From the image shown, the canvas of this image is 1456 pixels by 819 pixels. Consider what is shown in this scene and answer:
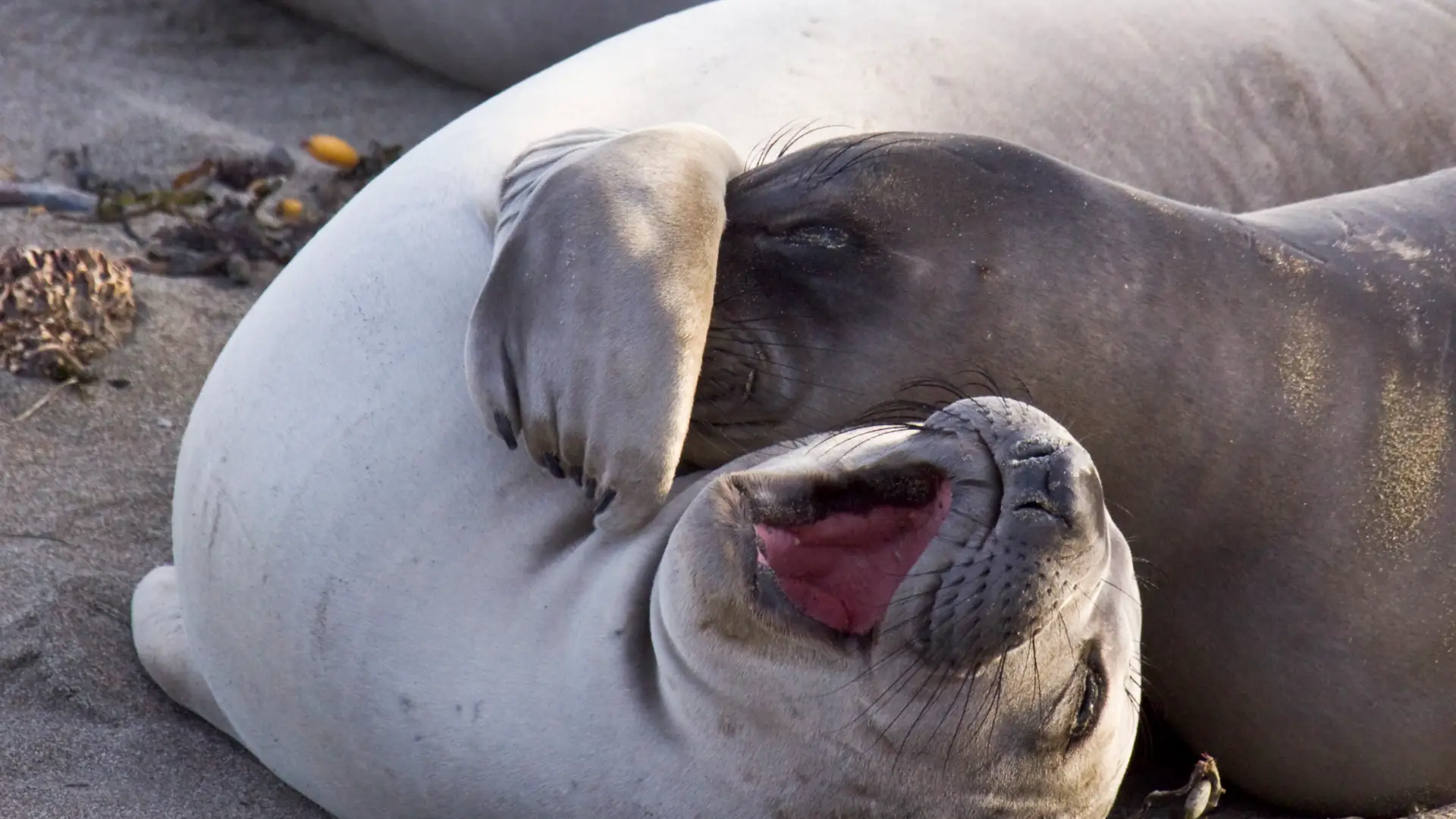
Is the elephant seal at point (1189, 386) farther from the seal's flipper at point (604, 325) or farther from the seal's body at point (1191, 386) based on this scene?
the seal's flipper at point (604, 325)

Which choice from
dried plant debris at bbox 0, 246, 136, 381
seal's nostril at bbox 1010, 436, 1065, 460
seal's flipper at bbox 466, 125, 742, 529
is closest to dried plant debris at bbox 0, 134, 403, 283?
dried plant debris at bbox 0, 246, 136, 381

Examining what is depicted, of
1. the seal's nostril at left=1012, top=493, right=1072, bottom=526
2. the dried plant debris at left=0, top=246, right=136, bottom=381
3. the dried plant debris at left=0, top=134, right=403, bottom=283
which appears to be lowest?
the dried plant debris at left=0, top=134, right=403, bottom=283

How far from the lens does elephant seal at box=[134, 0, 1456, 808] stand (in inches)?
101

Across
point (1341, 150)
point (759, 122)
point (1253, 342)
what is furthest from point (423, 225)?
point (1341, 150)

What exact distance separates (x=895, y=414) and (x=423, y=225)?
892 mm

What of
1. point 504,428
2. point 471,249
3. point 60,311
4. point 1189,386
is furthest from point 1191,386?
point 60,311

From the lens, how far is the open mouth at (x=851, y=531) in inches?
86.0

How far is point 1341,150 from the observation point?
3.95m

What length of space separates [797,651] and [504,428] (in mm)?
642

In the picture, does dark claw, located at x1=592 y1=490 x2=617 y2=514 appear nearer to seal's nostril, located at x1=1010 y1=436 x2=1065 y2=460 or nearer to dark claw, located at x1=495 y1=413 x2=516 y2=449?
dark claw, located at x1=495 y1=413 x2=516 y2=449

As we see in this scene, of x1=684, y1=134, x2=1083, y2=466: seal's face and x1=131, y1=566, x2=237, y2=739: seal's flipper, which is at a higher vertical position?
x1=684, y1=134, x2=1083, y2=466: seal's face

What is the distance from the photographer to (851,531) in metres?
2.23

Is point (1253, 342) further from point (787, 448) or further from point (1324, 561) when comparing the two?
point (787, 448)

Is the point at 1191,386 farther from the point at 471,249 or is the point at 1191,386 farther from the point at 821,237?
the point at 471,249
